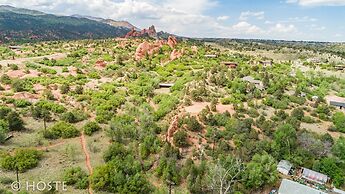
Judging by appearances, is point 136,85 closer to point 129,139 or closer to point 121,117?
point 121,117

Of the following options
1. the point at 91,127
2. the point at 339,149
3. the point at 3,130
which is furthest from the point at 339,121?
the point at 3,130

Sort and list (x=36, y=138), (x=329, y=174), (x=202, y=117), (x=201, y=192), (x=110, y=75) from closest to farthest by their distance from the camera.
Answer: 1. (x=201, y=192)
2. (x=329, y=174)
3. (x=36, y=138)
4. (x=202, y=117)
5. (x=110, y=75)

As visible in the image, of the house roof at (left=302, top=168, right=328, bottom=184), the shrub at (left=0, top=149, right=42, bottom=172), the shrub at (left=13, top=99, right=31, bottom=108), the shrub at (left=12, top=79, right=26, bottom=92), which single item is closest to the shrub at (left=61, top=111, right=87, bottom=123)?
the shrub at (left=13, top=99, right=31, bottom=108)

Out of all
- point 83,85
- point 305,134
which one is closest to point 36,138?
point 83,85

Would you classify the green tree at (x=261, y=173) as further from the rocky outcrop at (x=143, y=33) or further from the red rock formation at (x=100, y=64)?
the rocky outcrop at (x=143, y=33)

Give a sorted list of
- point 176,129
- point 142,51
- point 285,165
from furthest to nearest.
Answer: point 142,51
point 176,129
point 285,165

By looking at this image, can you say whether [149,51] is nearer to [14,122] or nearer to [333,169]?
[14,122]

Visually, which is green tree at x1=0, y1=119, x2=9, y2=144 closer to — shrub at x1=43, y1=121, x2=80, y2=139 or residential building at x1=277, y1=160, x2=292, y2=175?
shrub at x1=43, y1=121, x2=80, y2=139
